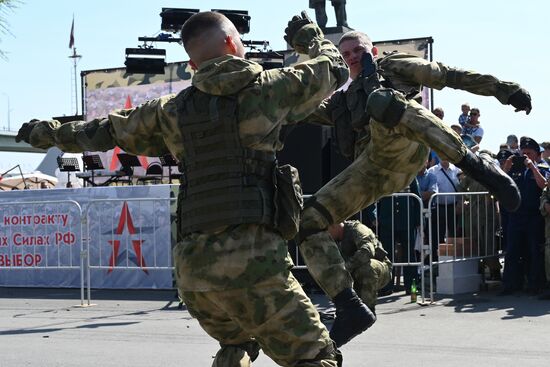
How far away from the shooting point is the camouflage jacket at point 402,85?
17.0 ft

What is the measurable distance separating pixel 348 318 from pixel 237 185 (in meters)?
1.86

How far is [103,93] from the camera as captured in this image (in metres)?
21.1

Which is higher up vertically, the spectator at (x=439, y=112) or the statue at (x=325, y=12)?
the statue at (x=325, y=12)

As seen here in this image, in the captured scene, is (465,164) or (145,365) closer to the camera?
(465,164)

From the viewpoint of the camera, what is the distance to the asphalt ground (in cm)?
670

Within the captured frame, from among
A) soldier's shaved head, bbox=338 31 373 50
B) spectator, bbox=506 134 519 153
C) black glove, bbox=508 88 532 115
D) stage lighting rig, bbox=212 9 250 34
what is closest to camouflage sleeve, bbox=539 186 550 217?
spectator, bbox=506 134 519 153

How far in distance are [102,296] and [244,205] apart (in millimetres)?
8455

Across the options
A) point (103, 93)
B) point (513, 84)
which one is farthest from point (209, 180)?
point (103, 93)

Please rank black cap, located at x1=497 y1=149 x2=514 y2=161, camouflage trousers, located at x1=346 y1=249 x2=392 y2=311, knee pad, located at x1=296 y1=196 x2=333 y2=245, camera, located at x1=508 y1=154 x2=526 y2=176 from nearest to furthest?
knee pad, located at x1=296 y1=196 x2=333 y2=245, camouflage trousers, located at x1=346 y1=249 x2=392 y2=311, camera, located at x1=508 y1=154 x2=526 y2=176, black cap, located at x1=497 y1=149 x2=514 y2=161

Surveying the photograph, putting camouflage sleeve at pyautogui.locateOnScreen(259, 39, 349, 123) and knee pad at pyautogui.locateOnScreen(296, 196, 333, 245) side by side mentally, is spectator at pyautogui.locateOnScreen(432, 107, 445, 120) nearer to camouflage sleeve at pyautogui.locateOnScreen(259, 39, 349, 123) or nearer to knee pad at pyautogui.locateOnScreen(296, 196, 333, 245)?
knee pad at pyautogui.locateOnScreen(296, 196, 333, 245)

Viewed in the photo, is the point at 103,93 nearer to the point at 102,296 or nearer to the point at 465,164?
the point at 102,296

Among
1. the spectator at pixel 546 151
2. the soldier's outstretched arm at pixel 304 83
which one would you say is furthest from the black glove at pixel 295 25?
the spectator at pixel 546 151

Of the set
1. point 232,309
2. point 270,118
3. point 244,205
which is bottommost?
point 232,309

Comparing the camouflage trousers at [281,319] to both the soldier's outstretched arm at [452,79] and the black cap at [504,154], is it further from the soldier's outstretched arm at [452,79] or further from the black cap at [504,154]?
the black cap at [504,154]
